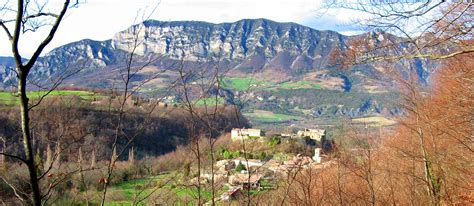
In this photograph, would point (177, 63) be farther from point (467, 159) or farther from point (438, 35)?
point (467, 159)

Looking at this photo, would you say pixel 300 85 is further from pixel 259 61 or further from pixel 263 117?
pixel 259 61

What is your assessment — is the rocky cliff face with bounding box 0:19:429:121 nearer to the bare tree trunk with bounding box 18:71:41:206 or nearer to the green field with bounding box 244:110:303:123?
the bare tree trunk with bounding box 18:71:41:206

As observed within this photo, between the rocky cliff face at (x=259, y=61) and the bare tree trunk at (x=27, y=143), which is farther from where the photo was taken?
the rocky cliff face at (x=259, y=61)

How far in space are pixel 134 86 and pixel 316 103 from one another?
81569mm

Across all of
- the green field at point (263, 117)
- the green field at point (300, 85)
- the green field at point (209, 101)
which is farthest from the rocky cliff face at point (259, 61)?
the green field at point (263, 117)

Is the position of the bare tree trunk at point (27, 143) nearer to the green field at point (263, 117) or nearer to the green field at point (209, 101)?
the green field at point (209, 101)

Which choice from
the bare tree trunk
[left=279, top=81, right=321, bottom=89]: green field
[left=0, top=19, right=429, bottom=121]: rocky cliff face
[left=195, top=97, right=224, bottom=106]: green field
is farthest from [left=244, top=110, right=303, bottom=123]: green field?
the bare tree trunk

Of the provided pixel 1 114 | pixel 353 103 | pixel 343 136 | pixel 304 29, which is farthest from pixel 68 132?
pixel 304 29


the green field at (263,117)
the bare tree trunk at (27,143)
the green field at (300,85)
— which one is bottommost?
the green field at (263,117)

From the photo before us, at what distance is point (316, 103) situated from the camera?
271 feet

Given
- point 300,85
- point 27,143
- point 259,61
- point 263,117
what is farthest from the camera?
point 300,85

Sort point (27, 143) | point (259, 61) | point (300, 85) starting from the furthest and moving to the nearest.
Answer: point (300, 85) < point (259, 61) < point (27, 143)

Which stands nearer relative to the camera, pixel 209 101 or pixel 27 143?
pixel 27 143

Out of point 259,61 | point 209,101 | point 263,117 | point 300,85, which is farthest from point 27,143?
point 300,85
